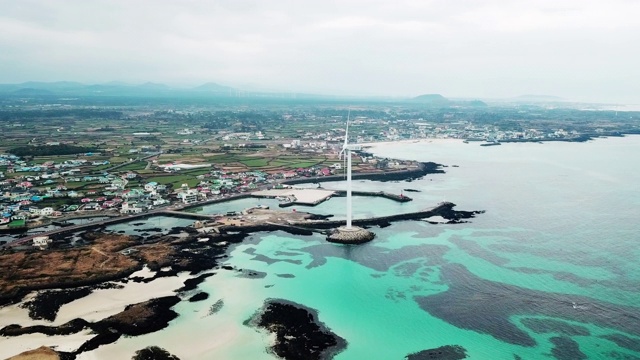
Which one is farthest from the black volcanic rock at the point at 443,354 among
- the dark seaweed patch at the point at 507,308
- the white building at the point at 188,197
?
the white building at the point at 188,197

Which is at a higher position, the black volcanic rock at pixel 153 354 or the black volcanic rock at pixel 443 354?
the black volcanic rock at pixel 443 354

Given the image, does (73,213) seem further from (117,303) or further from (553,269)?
(553,269)

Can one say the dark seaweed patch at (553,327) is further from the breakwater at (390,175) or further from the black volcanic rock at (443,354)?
the breakwater at (390,175)

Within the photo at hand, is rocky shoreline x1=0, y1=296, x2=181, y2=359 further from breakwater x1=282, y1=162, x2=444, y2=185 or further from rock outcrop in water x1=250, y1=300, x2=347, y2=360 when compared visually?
breakwater x1=282, y1=162, x2=444, y2=185

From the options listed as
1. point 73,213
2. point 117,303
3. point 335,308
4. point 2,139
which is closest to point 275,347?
point 335,308

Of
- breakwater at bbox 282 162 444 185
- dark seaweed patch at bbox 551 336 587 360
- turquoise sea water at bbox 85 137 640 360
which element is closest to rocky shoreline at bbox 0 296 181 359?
turquoise sea water at bbox 85 137 640 360

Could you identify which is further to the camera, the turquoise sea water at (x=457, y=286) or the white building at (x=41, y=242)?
the white building at (x=41, y=242)
